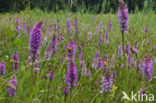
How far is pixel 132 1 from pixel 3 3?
1471 cm

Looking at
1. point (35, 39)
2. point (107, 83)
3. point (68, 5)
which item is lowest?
point (107, 83)

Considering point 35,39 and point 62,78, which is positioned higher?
point 35,39

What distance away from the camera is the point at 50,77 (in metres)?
2.03

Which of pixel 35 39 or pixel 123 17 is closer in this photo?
pixel 35 39

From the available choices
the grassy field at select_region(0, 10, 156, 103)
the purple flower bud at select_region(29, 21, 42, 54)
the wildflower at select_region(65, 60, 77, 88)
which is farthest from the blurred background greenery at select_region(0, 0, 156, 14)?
the wildflower at select_region(65, 60, 77, 88)

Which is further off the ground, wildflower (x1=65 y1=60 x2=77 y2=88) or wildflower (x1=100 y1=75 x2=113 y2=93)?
wildflower (x1=65 y1=60 x2=77 y2=88)

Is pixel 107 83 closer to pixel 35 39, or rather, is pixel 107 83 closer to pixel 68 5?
pixel 35 39

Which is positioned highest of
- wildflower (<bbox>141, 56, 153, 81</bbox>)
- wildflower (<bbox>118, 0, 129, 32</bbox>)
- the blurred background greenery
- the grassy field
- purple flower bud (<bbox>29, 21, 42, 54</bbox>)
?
the blurred background greenery

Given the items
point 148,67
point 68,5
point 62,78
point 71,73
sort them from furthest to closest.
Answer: point 68,5 → point 62,78 → point 148,67 → point 71,73

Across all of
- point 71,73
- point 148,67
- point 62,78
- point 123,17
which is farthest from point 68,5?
point 71,73

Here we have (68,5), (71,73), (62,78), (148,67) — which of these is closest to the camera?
(71,73)

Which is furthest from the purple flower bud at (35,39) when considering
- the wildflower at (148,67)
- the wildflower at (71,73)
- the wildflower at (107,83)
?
the wildflower at (148,67)

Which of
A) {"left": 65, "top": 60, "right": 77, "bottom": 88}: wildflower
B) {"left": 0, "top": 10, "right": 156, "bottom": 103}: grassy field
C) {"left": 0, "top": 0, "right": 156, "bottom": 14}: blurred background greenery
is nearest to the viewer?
{"left": 65, "top": 60, "right": 77, "bottom": 88}: wildflower

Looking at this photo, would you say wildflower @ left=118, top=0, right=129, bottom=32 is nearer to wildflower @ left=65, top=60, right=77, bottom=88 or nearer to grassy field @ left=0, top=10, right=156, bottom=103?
grassy field @ left=0, top=10, right=156, bottom=103
